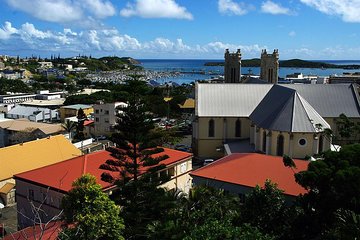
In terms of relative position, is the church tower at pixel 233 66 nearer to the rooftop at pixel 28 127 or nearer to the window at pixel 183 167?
the window at pixel 183 167

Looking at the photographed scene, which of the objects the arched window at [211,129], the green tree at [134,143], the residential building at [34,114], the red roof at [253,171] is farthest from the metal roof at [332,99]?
the residential building at [34,114]

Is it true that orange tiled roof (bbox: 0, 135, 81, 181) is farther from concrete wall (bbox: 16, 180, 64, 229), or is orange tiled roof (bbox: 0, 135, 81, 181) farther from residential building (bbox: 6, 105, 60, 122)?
residential building (bbox: 6, 105, 60, 122)

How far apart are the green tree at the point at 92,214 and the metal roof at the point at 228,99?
667 inches

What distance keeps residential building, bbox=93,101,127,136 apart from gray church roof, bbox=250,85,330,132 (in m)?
21.4

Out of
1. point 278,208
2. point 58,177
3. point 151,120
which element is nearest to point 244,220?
point 278,208

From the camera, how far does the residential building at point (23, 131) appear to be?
36.3 meters

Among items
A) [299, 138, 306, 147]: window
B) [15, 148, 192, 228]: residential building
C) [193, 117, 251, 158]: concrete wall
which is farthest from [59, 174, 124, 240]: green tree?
[193, 117, 251, 158]: concrete wall

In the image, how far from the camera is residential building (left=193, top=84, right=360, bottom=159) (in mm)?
22297

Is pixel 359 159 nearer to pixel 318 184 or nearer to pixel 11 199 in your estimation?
pixel 318 184

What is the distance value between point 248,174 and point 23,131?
2643cm

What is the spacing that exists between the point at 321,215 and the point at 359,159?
2364 millimetres

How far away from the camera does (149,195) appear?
569 inches

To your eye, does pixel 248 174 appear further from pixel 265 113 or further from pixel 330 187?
pixel 265 113

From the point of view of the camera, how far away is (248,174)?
1808cm
